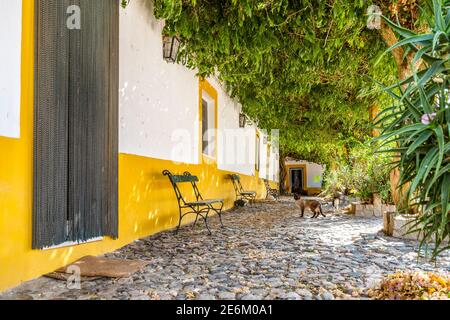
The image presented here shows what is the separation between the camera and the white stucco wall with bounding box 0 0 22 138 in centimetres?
255

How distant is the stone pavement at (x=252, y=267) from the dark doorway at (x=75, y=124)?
20.1 inches

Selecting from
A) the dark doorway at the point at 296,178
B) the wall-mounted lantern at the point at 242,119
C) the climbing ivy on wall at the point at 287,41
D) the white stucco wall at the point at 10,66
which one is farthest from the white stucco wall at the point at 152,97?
the dark doorway at the point at 296,178

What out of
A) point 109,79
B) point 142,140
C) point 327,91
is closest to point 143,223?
point 142,140

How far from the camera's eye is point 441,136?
1698mm

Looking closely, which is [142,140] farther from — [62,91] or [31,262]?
[31,262]

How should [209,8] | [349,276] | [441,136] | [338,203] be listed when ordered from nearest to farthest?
1. [441,136]
2. [349,276]
3. [209,8]
4. [338,203]

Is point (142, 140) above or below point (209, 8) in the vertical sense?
below

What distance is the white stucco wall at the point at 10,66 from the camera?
2.55 metres

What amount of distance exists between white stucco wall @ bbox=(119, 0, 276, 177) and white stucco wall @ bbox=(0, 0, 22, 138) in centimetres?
155

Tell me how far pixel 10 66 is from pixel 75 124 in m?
0.81

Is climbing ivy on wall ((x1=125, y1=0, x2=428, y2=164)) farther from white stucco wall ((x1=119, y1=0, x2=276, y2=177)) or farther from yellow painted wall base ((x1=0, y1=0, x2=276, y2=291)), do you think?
yellow painted wall base ((x1=0, y1=0, x2=276, y2=291))

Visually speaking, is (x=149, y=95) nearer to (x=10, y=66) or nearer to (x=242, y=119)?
(x=10, y=66)

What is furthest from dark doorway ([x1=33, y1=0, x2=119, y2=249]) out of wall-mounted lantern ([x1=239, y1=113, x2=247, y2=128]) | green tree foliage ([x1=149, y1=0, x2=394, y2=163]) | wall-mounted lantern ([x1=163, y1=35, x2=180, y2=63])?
wall-mounted lantern ([x1=239, y1=113, x2=247, y2=128])

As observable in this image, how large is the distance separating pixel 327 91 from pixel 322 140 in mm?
5088
